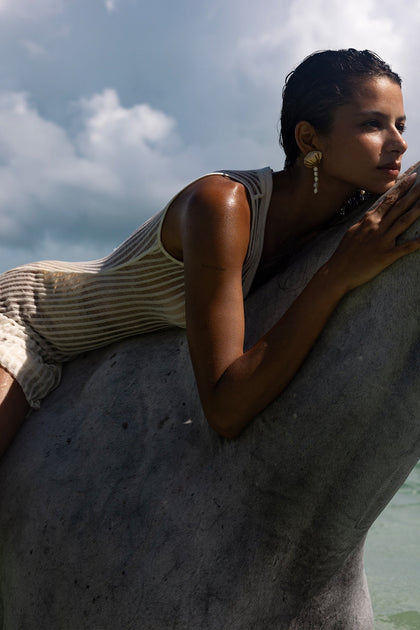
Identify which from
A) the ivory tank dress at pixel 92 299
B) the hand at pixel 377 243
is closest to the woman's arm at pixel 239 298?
the hand at pixel 377 243

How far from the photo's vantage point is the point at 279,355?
5.63ft

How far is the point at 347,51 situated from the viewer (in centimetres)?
209

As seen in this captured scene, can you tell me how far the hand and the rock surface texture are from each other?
0.04 meters

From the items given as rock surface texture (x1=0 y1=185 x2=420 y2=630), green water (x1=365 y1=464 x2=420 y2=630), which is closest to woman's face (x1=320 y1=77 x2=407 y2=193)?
rock surface texture (x1=0 y1=185 x2=420 y2=630)

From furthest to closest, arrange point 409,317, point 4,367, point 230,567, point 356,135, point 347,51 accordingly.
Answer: point 4,367 → point 347,51 → point 356,135 → point 230,567 → point 409,317

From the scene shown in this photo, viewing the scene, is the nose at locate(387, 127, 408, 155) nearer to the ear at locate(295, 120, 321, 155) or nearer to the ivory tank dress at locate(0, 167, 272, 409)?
the ear at locate(295, 120, 321, 155)

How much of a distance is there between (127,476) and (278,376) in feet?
1.82

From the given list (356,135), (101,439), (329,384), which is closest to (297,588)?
(329,384)

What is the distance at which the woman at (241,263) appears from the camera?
1719 millimetres

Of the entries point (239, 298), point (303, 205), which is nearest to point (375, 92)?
point (303, 205)

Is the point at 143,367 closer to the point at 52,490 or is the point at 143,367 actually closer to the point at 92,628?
the point at 52,490

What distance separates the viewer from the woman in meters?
1.72

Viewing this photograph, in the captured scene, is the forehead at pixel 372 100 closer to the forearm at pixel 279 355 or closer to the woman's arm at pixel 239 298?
the woman's arm at pixel 239 298

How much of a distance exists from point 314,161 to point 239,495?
0.95 m
